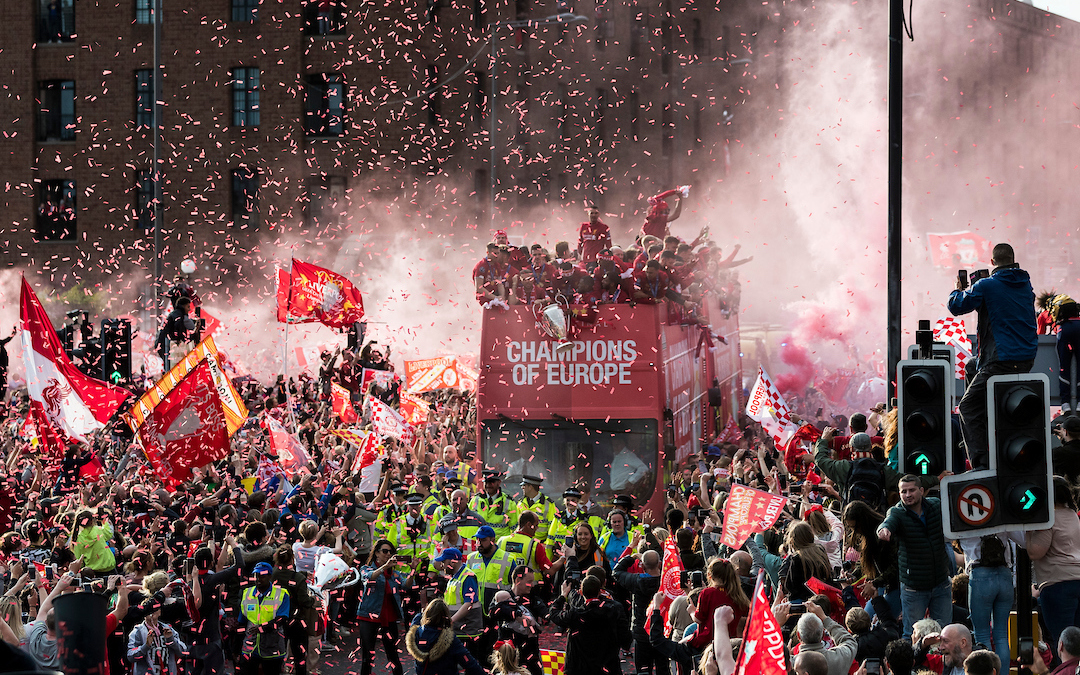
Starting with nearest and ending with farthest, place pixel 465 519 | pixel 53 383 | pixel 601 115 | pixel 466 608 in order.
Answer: pixel 466 608, pixel 465 519, pixel 53 383, pixel 601 115

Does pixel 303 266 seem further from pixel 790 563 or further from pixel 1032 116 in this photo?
pixel 1032 116

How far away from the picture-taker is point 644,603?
10.1 meters

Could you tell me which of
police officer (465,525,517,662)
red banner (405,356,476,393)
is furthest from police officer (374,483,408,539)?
red banner (405,356,476,393)

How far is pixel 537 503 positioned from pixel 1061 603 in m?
6.10

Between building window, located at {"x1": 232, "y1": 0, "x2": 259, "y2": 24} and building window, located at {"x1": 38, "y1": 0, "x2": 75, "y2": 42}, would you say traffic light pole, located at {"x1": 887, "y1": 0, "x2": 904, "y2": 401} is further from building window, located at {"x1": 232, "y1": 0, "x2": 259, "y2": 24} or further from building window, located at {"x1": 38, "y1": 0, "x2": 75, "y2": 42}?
building window, located at {"x1": 38, "y1": 0, "x2": 75, "y2": 42}

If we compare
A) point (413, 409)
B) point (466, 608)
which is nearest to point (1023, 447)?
point (466, 608)

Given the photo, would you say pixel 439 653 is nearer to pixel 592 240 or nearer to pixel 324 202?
pixel 592 240

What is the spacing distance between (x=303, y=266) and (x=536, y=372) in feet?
32.3

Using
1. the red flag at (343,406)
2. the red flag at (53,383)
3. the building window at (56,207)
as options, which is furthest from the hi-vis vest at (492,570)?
the building window at (56,207)

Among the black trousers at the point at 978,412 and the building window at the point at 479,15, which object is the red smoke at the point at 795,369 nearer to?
the black trousers at the point at 978,412

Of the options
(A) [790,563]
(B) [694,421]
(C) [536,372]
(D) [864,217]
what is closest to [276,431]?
(C) [536,372]

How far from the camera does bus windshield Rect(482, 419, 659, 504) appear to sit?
13859 millimetres

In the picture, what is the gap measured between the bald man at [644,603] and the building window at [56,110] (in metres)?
37.2

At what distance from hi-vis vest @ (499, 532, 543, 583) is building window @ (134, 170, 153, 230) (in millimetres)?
33725
